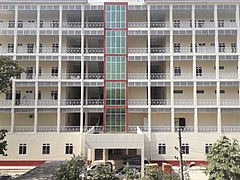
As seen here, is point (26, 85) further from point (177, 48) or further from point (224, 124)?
point (224, 124)

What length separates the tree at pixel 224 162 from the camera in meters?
17.2

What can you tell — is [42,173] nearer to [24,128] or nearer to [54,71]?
[24,128]

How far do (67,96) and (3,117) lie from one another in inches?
263

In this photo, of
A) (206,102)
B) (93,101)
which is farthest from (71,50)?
(206,102)

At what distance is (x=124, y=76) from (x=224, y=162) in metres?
12.6

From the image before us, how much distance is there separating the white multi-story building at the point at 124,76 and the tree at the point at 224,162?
7.44m

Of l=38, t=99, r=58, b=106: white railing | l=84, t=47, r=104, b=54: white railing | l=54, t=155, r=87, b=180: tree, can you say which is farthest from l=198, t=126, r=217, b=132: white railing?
l=54, t=155, r=87, b=180: tree

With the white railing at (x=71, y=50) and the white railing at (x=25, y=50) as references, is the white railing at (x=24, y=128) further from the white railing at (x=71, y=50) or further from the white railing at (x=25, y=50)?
the white railing at (x=71, y=50)

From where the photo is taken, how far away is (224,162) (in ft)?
57.4

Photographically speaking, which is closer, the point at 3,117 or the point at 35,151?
the point at 35,151

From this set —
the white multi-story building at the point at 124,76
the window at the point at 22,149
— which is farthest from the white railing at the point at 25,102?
the window at the point at 22,149

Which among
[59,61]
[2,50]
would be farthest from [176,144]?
[2,50]

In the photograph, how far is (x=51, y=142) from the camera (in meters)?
25.5

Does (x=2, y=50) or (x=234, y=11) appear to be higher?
(x=234, y=11)
